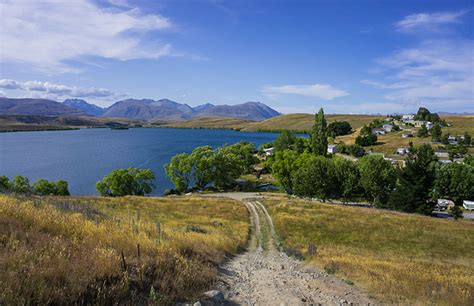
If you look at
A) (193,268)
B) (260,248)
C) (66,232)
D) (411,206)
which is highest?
(66,232)

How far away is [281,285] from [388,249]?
21.7 metres

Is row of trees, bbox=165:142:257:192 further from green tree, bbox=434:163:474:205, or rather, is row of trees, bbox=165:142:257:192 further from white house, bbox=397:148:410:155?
white house, bbox=397:148:410:155

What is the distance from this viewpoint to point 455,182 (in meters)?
74.0

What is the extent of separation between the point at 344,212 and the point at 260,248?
82.7ft

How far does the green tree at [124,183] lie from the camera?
71.9 meters

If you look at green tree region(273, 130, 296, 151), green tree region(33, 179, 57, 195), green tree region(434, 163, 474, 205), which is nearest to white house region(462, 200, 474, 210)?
green tree region(434, 163, 474, 205)

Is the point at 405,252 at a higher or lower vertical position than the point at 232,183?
higher

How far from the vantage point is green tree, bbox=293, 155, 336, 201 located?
63.1m

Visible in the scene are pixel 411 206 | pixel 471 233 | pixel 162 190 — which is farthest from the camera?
pixel 162 190

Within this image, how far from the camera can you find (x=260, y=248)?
2158 cm

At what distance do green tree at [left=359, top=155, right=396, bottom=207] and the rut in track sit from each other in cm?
5089

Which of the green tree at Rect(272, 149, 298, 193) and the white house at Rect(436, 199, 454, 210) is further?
the green tree at Rect(272, 149, 298, 193)

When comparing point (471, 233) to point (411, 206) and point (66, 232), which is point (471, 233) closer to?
point (411, 206)

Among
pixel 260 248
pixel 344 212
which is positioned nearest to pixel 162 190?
pixel 344 212
